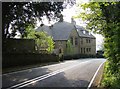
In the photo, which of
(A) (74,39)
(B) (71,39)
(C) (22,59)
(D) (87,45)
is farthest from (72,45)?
(C) (22,59)

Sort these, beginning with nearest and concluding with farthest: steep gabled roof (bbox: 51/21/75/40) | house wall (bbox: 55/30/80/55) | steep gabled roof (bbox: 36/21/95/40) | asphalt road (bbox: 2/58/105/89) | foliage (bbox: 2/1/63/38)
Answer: asphalt road (bbox: 2/58/105/89)
foliage (bbox: 2/1/63/38)
house wall (bbox: 55/30/80/55)
steep gabled roof (bbox: 51/21/75/40)
steep gabled roof (bbox: 36/21/95/40)

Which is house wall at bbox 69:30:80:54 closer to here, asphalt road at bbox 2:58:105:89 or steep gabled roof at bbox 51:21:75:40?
steep gabled roof at bbox 51:21:75:40

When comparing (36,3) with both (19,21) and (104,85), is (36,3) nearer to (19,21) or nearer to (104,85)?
(19,21)

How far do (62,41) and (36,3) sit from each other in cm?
5568

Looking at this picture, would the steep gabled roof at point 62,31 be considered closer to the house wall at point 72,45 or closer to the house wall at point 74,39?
the house wall at point 72,45

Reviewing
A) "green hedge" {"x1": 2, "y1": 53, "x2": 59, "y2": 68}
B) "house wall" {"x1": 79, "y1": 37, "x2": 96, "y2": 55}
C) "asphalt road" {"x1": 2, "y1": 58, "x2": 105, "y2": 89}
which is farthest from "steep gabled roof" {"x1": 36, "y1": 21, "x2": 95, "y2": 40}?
"asphalt road" {"x1": 2, "y1": 58, "x2": 105, "y2": 89}

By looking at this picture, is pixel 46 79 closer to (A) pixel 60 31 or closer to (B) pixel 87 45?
(A) pixel 60 31

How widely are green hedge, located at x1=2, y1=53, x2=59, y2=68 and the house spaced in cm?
3348

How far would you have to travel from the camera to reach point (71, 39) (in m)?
85.2

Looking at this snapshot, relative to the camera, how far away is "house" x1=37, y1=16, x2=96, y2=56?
8131cm

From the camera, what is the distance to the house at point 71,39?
267ft

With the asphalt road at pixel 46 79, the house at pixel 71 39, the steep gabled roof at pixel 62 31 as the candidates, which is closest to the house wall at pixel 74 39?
the house at pixel 71 39

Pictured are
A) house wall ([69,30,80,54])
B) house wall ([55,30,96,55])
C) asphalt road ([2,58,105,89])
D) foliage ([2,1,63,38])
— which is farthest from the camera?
house wall ([69,30,80,54])

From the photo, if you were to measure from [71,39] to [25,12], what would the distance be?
5721 cm
